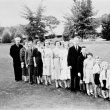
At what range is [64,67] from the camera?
38.5 ft

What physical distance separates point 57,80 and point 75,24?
2405cm

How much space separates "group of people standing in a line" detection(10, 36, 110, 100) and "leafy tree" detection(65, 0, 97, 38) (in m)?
22.6

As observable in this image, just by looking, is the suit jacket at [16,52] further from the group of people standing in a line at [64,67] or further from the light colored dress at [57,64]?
the light colored dress at [57,64]

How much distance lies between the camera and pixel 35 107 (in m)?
9.05

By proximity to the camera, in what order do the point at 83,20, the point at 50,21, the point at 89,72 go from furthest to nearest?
the point at 50,21 < the point at 83,20 < the point at 89,72

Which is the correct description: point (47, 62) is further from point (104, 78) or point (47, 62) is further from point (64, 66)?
point (104, 78)

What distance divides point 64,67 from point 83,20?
24.3m

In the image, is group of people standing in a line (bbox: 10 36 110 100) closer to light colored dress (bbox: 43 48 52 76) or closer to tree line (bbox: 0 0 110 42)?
light colored dress (bbox: 43 48 52 76)

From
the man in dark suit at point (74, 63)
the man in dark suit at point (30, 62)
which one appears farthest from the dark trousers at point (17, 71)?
the man in dark suit at point (74, 63)

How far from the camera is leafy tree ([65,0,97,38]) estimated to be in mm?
35469

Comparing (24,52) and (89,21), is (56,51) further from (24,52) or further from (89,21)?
(89,21)

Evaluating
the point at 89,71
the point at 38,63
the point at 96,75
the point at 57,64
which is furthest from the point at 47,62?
the point at 96,75

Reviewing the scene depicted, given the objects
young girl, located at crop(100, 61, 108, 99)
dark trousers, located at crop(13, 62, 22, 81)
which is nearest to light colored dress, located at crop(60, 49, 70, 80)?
young girl, located at crop(100, 61, 108, 99)

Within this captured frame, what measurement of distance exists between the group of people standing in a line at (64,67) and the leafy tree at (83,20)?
2265 cm
